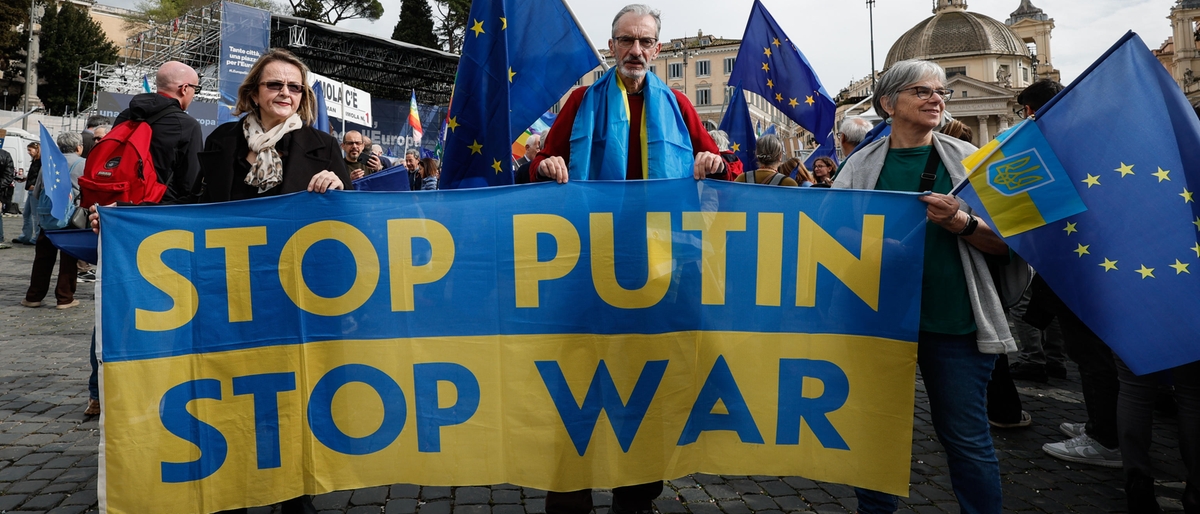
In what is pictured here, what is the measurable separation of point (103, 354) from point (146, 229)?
461 millimetres

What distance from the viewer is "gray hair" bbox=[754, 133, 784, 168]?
266 inches

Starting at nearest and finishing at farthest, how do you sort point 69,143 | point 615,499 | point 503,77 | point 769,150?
point 615,499 < point 503,77 < point 769,150 < point 69,143

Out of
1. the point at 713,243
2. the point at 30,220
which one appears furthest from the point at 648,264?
the point at 30,220

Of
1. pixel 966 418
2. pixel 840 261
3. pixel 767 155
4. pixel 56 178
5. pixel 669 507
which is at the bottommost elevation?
pixel 669 507

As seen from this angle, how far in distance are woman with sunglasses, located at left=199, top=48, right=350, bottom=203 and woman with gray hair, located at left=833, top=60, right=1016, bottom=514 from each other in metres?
2.11

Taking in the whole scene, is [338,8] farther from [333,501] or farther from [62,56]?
[333,501]

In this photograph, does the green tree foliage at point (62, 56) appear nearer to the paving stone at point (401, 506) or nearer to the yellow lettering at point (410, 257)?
the paving stone at point (401, 506)

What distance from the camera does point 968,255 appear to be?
275cm

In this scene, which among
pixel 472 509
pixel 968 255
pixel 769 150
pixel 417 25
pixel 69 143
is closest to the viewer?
pixel 968 255

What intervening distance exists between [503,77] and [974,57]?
11654 centimetres

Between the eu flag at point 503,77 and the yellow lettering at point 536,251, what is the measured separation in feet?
1.97

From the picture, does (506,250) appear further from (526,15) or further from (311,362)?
(526,15)

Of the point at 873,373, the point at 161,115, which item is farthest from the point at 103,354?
the point at 873,373

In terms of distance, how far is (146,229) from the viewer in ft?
9.37
